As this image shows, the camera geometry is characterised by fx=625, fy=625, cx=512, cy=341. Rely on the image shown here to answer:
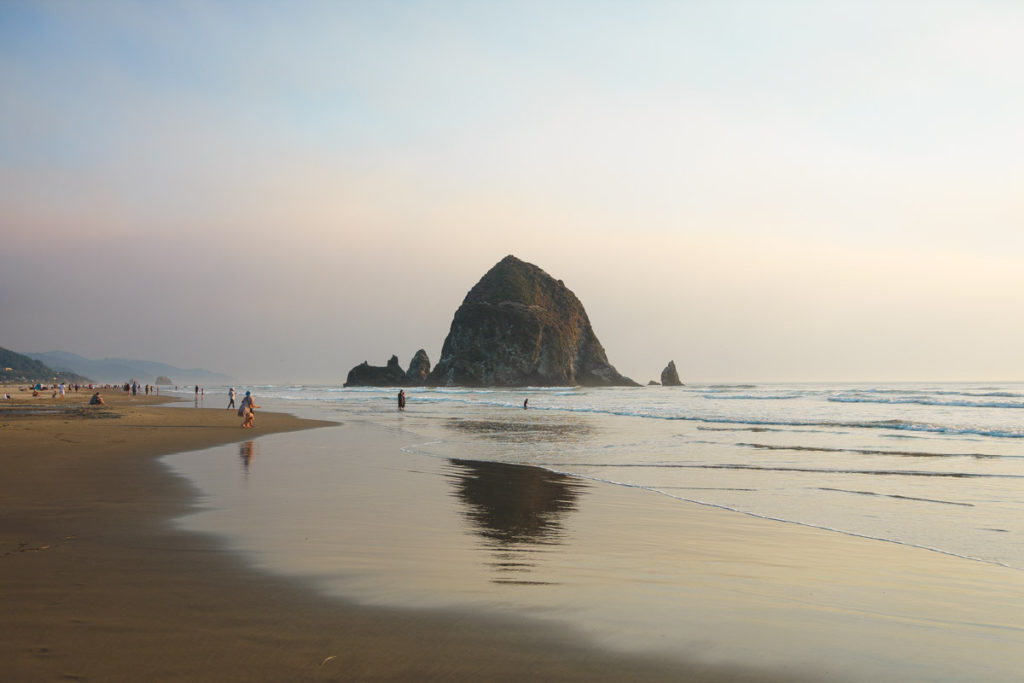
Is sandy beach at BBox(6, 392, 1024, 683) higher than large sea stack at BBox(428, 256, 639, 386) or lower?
lower

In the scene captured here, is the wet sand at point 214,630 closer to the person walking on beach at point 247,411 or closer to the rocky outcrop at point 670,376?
the person walking on beach at point 247,411

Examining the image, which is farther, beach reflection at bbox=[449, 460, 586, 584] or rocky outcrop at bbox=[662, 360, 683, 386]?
rocky outcrop at bbox=[662, 360, 683, 386]

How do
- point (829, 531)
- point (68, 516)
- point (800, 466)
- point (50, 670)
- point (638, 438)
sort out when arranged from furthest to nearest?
point (638, 438) → point (800, 466) → point (829, 531) → point (68, 516) → point (50, 670)

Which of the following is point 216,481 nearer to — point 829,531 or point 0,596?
point 0,596

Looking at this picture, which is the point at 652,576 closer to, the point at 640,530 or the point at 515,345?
the point at 640,530

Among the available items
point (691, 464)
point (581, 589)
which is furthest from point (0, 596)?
point (691, 464)

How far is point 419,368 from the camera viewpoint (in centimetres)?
15988

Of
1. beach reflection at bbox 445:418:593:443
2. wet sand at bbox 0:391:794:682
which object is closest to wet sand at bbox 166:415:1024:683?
wet sand at bbox 0:391:794:682

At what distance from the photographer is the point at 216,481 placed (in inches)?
469

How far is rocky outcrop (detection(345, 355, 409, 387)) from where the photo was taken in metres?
162

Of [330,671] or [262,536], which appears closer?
[330,671]

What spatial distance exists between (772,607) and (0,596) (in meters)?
6.07

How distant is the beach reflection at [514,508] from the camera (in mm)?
6773

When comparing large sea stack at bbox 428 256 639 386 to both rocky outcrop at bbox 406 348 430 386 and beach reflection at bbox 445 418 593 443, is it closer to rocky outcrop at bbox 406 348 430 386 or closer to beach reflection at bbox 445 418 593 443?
rocky outcrop at bbox 406 348 430 386
